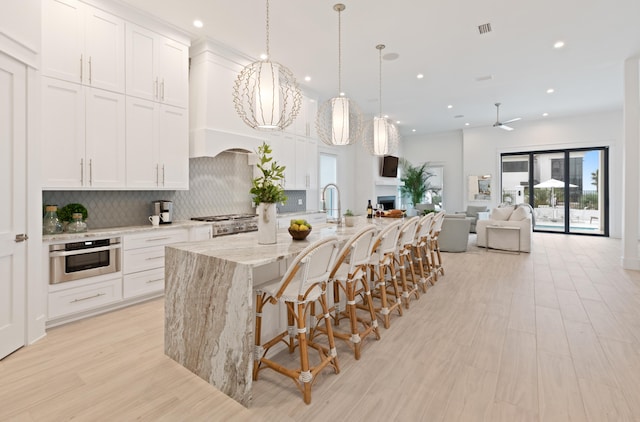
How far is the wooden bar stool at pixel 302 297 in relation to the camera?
200 cm

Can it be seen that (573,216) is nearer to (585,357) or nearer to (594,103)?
(594,103)

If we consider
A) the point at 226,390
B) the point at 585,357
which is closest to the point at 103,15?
the point at 226,390

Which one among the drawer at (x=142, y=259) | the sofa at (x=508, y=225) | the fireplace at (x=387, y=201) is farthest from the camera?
Result: the fireplace at (x=387, y=201)

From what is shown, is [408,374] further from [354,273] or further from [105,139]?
[105,139]

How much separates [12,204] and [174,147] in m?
1.85

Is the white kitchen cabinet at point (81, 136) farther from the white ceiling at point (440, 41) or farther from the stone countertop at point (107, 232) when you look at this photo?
the white ceiling at point (440, 41)

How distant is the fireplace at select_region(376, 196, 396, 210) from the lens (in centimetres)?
984

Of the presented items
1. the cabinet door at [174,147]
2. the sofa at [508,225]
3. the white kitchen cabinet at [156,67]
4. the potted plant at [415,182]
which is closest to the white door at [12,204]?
the white kitchen cabinet at [156,67]

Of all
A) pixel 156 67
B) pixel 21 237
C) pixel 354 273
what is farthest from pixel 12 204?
pixel 354 273

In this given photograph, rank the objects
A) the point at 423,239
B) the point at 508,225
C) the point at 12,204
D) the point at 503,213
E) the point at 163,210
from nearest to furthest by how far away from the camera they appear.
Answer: the point at 12,204, the point at 163,210, the point at 423,239, the point at 508,225, the point at 503,213

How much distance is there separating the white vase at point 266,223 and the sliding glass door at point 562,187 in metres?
9.68

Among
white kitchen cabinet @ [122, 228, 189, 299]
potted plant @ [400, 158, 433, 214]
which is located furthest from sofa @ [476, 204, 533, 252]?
white kitchen cabinet @ [122, 228, 189, 299]

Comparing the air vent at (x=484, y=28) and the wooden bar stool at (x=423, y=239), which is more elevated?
the air vent at (x=484, y=28)

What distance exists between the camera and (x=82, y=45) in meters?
3.33
